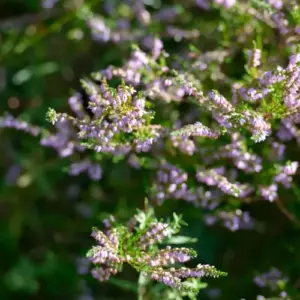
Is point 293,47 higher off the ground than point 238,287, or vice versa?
point 293,47

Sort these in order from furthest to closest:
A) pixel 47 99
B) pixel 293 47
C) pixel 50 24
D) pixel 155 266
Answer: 1. pixel 47 99
2. pixel 50 24
3. pixel 293 47
4. pixel 155 266

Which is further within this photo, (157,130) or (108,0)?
(108,0)

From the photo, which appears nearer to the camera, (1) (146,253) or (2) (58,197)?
(1) (146,253)

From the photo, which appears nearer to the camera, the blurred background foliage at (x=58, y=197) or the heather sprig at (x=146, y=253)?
the heather sprig at (x=146, y=253)

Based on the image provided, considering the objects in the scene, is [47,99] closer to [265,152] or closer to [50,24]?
[50,24]

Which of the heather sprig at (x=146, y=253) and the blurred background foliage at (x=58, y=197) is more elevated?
the heather sprig at (x=146, y=253)

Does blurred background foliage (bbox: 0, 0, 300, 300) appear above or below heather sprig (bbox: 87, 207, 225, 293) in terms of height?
below

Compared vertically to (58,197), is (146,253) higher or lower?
higher

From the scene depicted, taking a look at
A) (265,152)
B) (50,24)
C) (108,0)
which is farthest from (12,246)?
(265,152)
